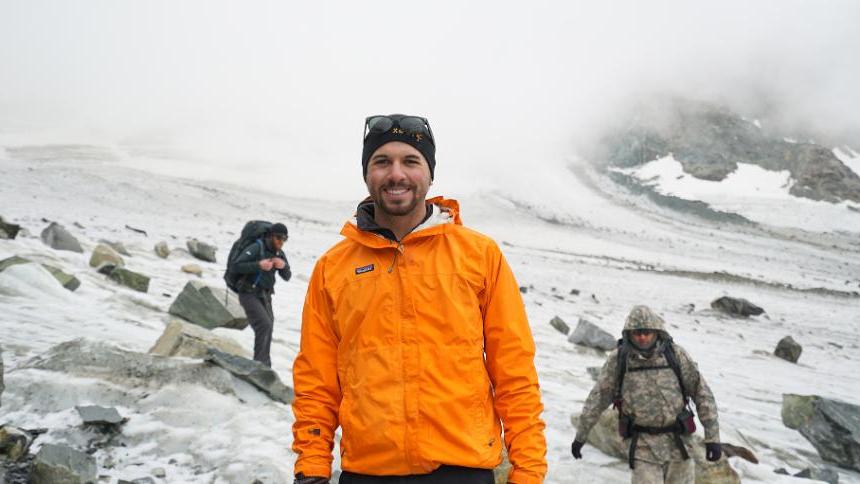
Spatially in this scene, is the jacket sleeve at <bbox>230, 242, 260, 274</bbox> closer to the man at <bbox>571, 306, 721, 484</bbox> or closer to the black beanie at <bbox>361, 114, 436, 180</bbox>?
the black beanie at <bbox>361, 114, 436, 180</bbox>

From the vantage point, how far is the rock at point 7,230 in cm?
1038

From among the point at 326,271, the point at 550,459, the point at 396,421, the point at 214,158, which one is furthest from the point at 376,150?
the point at 214,158

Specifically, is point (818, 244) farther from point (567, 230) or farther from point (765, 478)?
point (765, 478)

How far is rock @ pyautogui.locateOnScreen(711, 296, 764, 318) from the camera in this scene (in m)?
18.7

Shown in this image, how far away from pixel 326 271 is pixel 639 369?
3.32 meters

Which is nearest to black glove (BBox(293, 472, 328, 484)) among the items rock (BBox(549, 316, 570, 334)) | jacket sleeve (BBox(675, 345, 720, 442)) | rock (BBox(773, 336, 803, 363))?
jacket sleeve (BBox(675, 345, 720, 442))

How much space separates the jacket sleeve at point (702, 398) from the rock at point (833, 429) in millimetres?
3757

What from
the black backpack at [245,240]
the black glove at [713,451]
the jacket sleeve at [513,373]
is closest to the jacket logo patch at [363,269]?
the jacket sleeve at [513,373]

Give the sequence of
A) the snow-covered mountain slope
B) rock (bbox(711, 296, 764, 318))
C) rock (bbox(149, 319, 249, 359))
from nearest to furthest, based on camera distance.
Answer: the snow-covered mountain slope → rock (bbox(149, 319, 249, 359)) → rock (bbox(711, 296, 764, 318))

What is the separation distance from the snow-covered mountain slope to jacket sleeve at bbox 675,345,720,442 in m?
1.27

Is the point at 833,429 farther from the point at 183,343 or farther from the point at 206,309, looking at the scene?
the point at 206,309

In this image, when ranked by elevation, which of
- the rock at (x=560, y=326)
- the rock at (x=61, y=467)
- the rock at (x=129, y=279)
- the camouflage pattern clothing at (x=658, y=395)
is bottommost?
the rock at (x=560, y=326)

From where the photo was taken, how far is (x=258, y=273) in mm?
6598

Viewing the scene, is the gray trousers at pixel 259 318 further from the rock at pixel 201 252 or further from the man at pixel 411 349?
the rock at pixel 201 252
